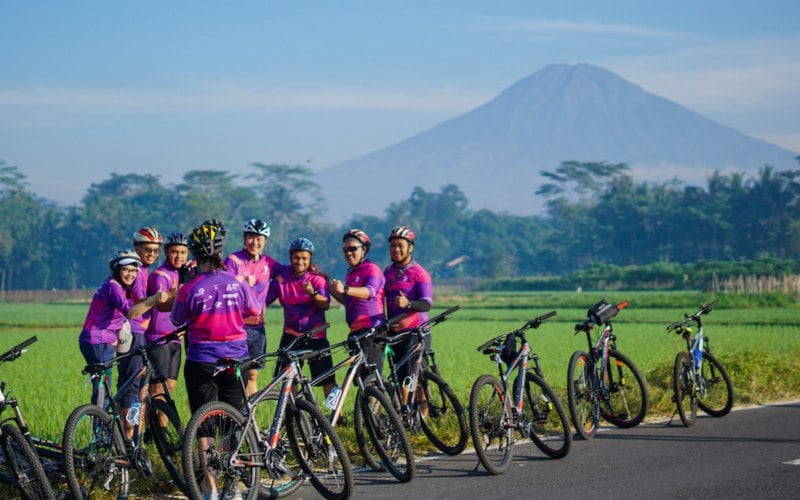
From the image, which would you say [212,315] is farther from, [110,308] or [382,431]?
[110,308]

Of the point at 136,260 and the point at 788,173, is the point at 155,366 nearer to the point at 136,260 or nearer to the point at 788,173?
the point at 136,260

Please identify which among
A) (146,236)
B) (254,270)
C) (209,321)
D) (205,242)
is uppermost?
(146,236)

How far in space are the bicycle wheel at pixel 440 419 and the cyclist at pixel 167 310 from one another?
77.0 inches

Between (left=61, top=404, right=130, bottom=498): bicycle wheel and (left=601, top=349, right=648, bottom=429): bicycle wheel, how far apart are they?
15.3ft

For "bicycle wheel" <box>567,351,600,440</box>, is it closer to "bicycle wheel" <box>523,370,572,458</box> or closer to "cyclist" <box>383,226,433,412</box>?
"bicycle wheel" <box>523,370,572,458</box>

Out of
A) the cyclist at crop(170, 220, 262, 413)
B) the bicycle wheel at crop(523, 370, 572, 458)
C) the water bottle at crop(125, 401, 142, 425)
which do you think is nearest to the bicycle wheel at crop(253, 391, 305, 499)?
the cyclist at crop(170, 220, 262, 413)

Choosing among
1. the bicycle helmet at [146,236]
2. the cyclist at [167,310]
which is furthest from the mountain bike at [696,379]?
the bicycle helmet at [146,236]

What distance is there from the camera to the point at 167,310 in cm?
841

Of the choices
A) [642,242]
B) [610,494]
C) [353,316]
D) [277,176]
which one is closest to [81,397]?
[353,316]

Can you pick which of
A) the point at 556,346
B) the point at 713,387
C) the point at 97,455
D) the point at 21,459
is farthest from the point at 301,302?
the point at 556,346

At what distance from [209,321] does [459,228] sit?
101481mm

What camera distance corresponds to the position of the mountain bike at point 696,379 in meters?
10.3

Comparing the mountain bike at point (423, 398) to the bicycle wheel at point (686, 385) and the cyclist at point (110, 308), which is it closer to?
the cyclist at point (110, 308)

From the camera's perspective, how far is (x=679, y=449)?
29.7 ft
